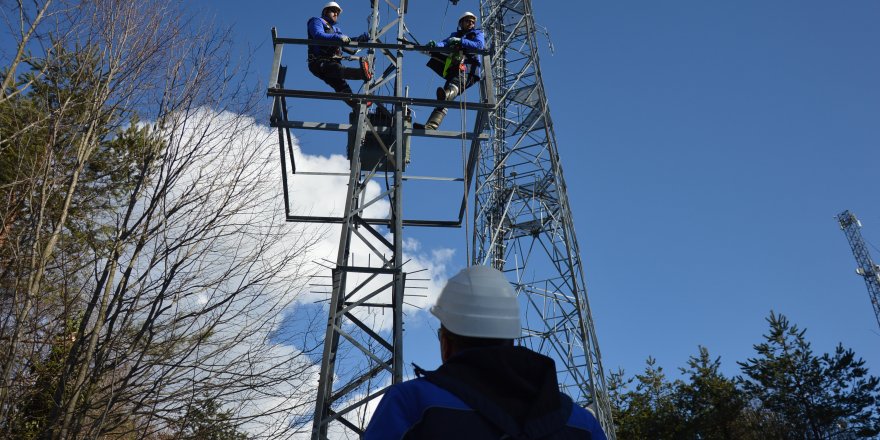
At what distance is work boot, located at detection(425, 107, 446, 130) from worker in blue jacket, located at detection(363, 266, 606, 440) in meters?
4.62

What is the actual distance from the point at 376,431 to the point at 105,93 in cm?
557

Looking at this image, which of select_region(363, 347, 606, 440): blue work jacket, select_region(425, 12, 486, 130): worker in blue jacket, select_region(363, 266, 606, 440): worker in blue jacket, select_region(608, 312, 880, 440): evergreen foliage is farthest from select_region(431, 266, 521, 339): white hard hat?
select_region(608, 312, 880, 440): evergreen foliage

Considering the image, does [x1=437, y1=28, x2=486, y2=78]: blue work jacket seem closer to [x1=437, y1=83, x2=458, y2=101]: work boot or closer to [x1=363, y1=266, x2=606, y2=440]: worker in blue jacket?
[x1=437, y1=83, x2=458, y2=101]: work boot

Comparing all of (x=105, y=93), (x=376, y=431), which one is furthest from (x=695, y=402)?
(x=376, y=431)

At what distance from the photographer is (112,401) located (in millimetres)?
→ 4836

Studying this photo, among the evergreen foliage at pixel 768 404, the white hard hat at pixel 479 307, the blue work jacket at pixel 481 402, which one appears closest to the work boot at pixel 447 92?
the white hard hat at pixel 479 307

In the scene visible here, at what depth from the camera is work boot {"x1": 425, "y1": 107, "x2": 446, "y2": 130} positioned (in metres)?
6.18

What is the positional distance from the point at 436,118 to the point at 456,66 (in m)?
0.55

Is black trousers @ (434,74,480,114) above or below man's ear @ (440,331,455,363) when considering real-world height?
above

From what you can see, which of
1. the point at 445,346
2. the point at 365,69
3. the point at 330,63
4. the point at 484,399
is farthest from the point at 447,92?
the point at 484,399

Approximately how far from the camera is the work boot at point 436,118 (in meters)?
6.18

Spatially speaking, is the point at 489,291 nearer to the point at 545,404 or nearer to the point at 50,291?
the point at 545,404

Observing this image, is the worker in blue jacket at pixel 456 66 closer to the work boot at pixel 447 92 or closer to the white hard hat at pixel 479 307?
the work boot at pixel 447 92

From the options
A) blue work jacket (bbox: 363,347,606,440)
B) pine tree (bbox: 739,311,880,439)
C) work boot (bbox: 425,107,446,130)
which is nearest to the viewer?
blue work jacket (bbox: 363,347,606,440)
